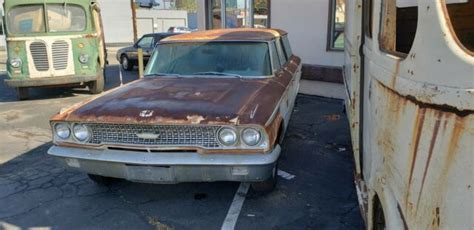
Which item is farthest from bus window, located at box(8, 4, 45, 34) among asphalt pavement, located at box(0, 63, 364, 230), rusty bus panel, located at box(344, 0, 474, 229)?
rusty bus panel, located at box(344, 0, 474, 229)

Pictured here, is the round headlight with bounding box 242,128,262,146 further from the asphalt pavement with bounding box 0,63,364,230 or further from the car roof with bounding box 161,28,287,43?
the car roof with bounding box 161,28,287,43

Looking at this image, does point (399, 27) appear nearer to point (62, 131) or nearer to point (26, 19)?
point (62, 131)

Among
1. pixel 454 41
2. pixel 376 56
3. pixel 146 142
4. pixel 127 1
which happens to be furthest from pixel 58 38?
pixel 127 1

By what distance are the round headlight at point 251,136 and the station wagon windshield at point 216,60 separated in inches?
59.3

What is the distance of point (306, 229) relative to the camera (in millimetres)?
3504

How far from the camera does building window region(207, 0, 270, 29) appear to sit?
412 inches

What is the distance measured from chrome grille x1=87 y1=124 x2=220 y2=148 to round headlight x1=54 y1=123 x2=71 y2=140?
0.29 metres

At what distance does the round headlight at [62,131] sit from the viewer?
12.4ft

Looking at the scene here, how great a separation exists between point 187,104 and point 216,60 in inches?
56.6

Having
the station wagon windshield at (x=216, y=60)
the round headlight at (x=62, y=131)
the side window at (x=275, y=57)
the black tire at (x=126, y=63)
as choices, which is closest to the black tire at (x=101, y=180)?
the round headlight at (x=62, y=131)

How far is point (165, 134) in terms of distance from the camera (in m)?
3.51

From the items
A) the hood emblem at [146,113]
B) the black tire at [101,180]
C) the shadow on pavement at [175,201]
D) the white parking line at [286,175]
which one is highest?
the hood emblem at [146,113]

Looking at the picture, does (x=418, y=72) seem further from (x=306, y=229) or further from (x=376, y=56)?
(x=306, y=229)

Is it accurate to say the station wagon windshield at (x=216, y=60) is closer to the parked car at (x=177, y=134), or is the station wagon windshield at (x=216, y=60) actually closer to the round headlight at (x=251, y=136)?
the parked car at (x=177, y=134)
